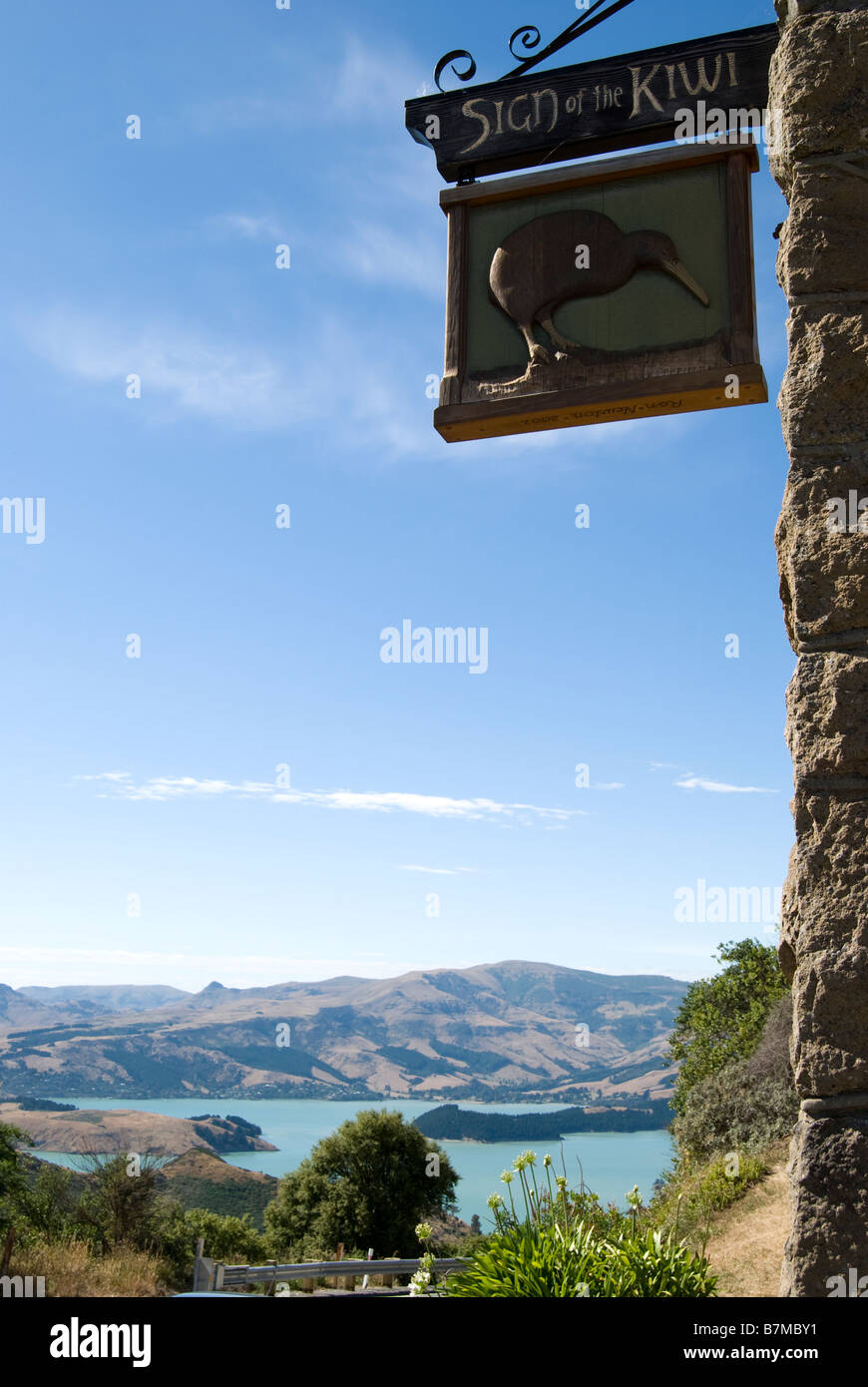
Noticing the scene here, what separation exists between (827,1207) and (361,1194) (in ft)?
122

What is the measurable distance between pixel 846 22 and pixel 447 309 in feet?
6.37

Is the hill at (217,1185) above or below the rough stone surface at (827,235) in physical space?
below

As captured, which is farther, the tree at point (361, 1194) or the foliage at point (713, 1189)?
the tree at point (361, 1194)

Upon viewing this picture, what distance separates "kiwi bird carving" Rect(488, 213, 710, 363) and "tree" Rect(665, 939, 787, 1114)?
25.5 m

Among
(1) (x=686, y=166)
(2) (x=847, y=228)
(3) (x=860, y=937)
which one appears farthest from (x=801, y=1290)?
(1) (x=686, y=166)

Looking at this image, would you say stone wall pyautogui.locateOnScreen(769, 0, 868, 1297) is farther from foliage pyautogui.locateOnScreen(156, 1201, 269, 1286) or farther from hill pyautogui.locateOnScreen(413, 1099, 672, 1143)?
hill pyautogui.locateOnScreen(413, 1099, 672, 1143)

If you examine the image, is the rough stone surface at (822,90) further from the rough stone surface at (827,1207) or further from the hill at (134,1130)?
the hill at (134,1130)

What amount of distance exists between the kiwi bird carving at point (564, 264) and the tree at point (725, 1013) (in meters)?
25.5

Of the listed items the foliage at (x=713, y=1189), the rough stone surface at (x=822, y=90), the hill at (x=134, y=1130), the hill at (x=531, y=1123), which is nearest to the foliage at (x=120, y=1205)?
the foliage at (x=713, y=1189)

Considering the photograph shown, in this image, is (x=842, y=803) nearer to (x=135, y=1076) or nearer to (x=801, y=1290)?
(x=801, y=1290)

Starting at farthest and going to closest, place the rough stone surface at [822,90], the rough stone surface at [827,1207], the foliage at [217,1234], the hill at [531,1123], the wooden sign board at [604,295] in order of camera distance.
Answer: the hill at [531,1123] → the foliage at [217,1234] → the wooden sign board at [604,295] → the rough stone surface at [822,90] → the rough stone surface at [827,1207]

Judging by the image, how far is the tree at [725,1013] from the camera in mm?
27375

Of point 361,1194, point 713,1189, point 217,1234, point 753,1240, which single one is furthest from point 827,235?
point 217,1234

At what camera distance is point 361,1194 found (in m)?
35.6
